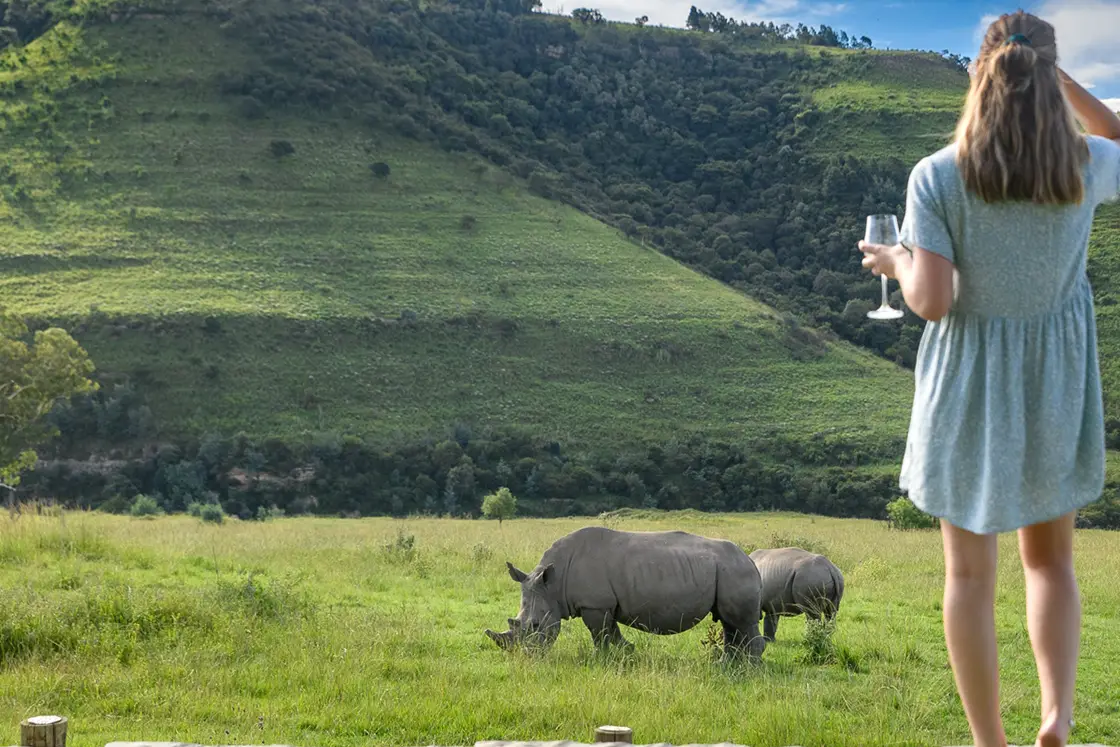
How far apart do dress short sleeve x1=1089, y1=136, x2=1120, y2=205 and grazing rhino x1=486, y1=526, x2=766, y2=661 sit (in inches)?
240

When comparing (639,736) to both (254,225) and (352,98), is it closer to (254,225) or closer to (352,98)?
(254,225)

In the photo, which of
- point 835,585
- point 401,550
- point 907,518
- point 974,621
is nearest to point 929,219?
point 974,621

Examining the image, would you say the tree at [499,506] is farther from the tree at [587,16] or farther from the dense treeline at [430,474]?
the tree at [587,16]

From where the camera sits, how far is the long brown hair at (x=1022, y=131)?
362 centimetres

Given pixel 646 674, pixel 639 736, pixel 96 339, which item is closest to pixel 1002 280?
pixel 639 736

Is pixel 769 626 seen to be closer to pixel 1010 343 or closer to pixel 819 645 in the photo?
pixel 819 645

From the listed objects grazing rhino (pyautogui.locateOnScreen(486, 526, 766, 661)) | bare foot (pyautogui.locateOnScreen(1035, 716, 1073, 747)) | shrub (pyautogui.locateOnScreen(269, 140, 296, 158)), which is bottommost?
grazing rhino (pyautogui.locateOnScreen(486, 526, 766, 661))

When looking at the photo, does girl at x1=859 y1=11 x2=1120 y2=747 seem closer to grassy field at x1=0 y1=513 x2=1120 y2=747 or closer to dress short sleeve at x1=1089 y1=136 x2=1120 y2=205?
dress short sleeve at x1=1089 y1=136 x2=1120 y2=205

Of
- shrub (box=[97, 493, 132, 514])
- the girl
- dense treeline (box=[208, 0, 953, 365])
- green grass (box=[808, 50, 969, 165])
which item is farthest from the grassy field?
green grass (box=[808, 50, 969, 165])

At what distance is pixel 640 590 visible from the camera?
9.47 meters

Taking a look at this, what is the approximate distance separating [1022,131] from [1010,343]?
2.09 ft

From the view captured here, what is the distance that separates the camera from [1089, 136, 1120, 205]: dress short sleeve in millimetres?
3768

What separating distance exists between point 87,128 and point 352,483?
43.3 m

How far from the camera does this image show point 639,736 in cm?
641
